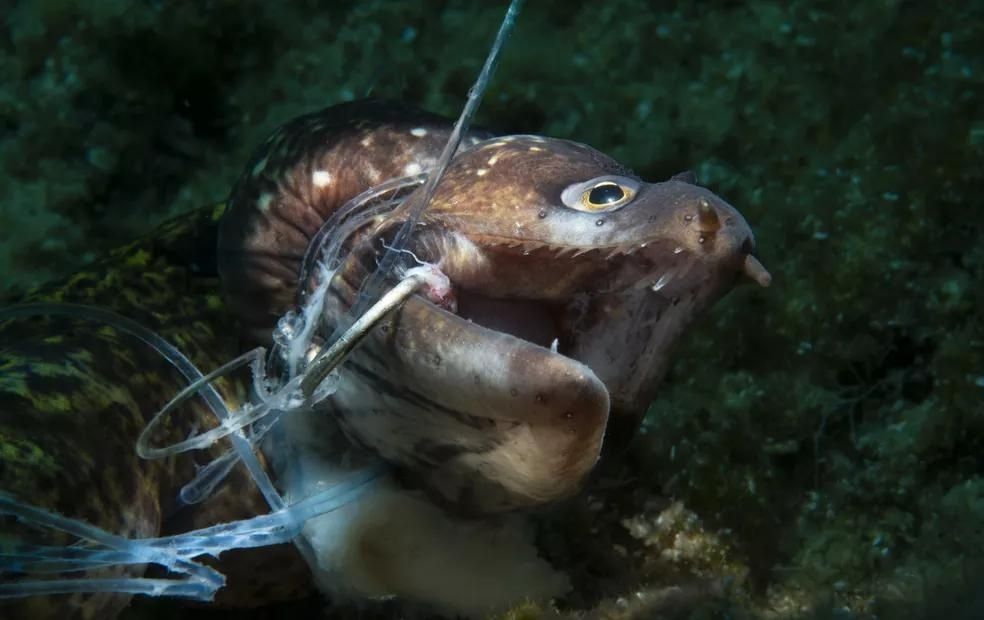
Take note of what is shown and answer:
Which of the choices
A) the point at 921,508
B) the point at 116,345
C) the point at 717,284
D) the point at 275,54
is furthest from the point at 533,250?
the point at 275,54

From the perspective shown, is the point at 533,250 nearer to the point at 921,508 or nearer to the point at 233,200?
the point at 233,200

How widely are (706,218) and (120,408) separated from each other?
162 cm

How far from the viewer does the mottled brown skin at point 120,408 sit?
1.95 meters

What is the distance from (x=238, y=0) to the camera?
155 inches

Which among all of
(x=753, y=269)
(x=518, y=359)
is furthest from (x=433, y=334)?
(x=753, y=269)

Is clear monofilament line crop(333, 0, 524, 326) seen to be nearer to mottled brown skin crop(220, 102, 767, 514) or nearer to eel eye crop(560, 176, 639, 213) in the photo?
mottled brown skin crop(220, 102, 767, 514)

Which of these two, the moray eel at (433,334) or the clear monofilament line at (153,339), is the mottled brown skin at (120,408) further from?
the clear monofilament line at (153,339)

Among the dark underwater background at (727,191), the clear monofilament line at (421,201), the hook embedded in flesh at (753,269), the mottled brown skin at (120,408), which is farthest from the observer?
the dark underwater background at (727,191)

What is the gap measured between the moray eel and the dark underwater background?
1.73 ft

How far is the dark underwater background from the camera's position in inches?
99.7

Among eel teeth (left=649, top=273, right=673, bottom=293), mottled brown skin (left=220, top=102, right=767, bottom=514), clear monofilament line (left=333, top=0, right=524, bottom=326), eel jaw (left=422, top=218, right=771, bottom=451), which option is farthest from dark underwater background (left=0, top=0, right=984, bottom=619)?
clear monofilament line (left=333, top=0, right=524, bottom=326)

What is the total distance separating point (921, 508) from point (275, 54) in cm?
332

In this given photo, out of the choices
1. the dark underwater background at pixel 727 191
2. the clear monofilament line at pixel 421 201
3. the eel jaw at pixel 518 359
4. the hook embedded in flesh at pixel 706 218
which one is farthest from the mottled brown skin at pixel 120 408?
the hook embedded in flesh at pixel 706 218

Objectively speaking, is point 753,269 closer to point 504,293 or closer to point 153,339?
point 504,293
